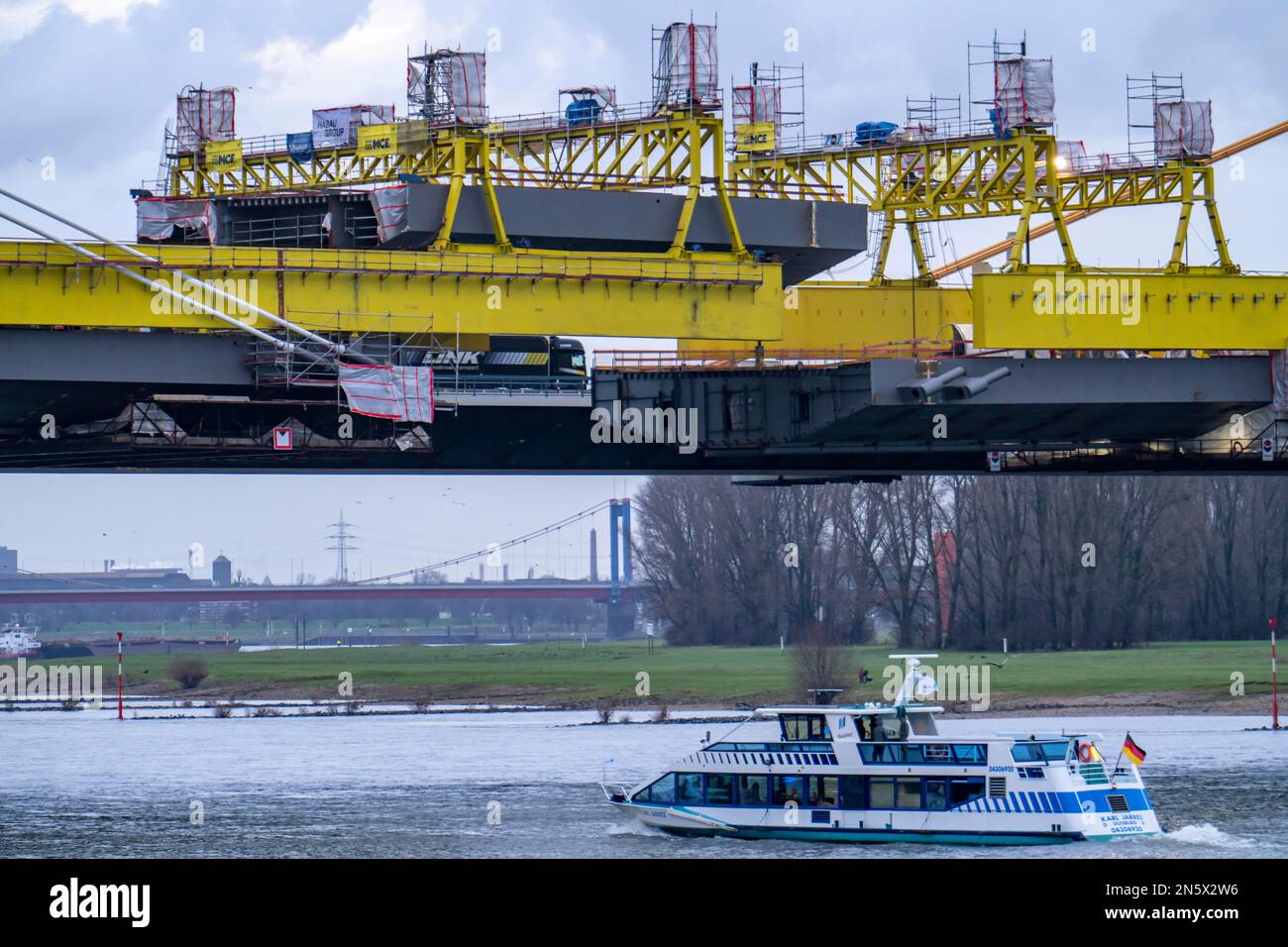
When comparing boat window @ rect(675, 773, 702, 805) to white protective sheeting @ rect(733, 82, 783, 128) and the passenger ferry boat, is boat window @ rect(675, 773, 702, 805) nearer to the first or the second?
the passenger ferry boat

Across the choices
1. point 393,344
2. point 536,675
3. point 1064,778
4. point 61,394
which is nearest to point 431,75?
point 393,344

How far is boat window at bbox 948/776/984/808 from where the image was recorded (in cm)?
4969

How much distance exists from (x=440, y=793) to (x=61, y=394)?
19.9 meters

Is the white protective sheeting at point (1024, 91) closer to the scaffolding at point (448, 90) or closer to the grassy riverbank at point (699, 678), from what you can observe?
the scaffolding at point (448, 90)

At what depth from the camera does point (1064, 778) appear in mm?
49062

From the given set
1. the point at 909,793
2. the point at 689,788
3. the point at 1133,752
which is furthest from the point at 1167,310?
the point at 689,788

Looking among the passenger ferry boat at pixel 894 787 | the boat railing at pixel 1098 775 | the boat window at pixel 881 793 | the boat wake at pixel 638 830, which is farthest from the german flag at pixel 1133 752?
the boat wake at pixel 638 830

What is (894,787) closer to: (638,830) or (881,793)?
(881,793)

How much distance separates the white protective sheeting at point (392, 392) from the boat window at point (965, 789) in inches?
737

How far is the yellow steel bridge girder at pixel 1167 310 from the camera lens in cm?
5566

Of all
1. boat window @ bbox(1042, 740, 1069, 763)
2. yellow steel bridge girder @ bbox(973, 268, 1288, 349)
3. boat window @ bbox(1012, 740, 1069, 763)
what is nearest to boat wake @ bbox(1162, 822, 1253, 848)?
boat window @ bbox(1042, 740, 1069, 763)

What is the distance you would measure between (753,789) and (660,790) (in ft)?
10.1

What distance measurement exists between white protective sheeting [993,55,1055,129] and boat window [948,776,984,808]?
23425mm

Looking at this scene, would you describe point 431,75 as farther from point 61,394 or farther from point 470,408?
point 61,394
